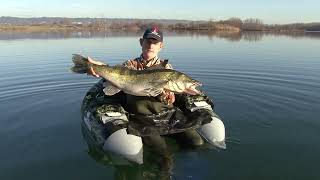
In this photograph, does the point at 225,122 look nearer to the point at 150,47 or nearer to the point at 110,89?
the point at 150,47

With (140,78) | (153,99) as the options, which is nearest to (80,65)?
(140,78)

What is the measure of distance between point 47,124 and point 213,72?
8.92 meters

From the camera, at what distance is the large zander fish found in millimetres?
6750

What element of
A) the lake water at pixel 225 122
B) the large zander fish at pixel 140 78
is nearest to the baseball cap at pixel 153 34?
the large zander fish at pixel 140 78

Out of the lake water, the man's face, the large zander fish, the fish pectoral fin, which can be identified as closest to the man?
the man's face

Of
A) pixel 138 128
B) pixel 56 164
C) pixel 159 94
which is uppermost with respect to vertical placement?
pixel 159 94

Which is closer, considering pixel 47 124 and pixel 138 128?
pixel 138 128

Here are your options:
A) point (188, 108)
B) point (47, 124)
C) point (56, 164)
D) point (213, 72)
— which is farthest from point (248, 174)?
point (213, 72)

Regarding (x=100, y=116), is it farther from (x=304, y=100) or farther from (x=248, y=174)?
(x=304, y=100)

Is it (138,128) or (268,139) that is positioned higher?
(138,128)

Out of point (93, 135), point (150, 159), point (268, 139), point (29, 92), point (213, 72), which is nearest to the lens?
point (150, 159)

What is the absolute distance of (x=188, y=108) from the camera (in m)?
8.10

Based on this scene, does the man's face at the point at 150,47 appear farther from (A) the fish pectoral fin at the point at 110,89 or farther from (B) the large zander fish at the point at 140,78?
(A) the fish pectoral fin at the point at 110,89

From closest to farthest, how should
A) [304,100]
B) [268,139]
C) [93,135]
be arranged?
[93,135] < [268,139] < [304,100]
